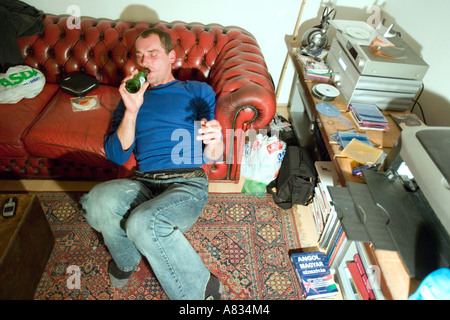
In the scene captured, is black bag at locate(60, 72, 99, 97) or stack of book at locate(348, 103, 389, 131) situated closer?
stack of book at locate(348, 103, 389, 131)

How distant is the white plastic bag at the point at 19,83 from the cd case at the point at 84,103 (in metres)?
0.27


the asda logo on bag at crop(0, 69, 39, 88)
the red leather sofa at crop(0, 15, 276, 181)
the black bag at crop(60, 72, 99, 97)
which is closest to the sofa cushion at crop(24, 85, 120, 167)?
the red leather sofa at crop(0, 15, 276, 181)

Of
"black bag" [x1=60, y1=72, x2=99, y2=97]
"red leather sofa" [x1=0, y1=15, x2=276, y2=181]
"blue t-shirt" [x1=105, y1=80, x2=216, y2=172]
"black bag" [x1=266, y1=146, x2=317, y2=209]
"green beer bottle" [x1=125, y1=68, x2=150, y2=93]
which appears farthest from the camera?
"black bag" [x1=60, y1=72, x2=99, y2=97]

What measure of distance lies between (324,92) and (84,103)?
1.56 meters

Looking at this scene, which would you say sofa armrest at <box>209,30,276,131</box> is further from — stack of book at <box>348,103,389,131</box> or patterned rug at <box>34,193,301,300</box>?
patterned rug at <box>34,193,301,300</box>

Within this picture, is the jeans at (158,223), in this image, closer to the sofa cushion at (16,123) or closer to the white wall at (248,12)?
the sofa cushion at (16,123)

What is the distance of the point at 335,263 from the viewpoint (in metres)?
1.54

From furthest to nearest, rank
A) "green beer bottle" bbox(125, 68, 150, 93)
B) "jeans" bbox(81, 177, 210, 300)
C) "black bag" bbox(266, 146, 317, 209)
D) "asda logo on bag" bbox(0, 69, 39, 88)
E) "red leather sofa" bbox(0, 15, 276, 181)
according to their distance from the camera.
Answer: "asda logo on bag" bbox(0, 69, 39, 88)
"black bag" bbox(266, 146, 317, 209)
"red leather sofa" bbox(0, 15, 276, 181)
"green beer bottle" bbox(125, 68, 150, 93)
"jeans" bbox(81, 177, 210, 300)

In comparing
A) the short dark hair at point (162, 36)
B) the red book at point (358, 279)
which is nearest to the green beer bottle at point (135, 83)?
the short dark hair at point (162, 36)

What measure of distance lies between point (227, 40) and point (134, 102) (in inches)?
38.7

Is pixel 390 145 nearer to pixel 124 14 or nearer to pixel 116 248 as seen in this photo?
pixel 116 248

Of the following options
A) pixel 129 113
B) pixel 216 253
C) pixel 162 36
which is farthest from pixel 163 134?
pixel 216 253

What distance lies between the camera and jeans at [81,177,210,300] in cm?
122
